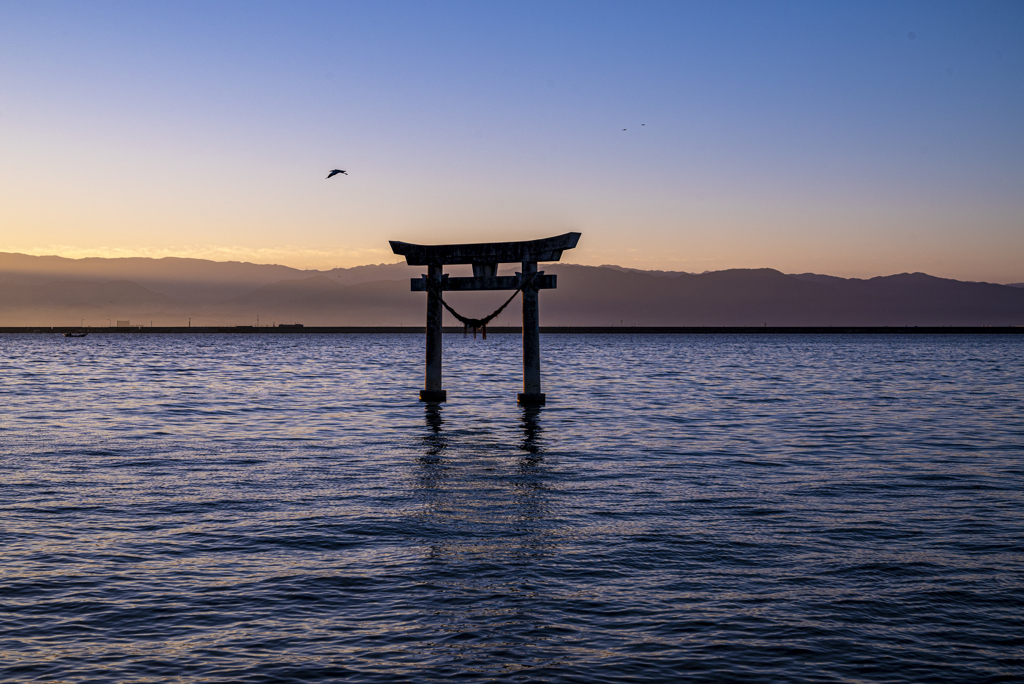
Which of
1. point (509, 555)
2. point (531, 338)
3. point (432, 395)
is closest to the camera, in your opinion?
point (509, 555)

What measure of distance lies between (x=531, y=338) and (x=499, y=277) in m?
1.93

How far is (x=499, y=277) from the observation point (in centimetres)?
2488

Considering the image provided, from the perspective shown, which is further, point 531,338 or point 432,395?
point 432,395

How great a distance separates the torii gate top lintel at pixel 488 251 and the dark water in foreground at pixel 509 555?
208 inches

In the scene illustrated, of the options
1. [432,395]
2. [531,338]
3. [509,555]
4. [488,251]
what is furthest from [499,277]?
[509,555]

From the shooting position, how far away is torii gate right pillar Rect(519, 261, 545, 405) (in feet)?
79.9

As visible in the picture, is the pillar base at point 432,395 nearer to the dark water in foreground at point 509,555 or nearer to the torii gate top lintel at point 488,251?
the torii gate top lintel at point 488,251

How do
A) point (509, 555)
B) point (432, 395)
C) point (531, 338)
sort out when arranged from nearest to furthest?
1. point (509, 555)
2. point (531, 338)
3. point (432, 395)

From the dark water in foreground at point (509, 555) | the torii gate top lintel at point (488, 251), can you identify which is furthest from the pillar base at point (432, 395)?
the dark water in foreground at point (509, 555)

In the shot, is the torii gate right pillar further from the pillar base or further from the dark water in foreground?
the dark water in foreground

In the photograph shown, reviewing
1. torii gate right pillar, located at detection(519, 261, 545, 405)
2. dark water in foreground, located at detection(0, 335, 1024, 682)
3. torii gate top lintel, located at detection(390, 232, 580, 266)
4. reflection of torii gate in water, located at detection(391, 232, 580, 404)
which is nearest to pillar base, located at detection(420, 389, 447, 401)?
reflection of torii gate in water, located at detection(391, 232, 580, 404)

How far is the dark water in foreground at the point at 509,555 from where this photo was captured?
6633mm

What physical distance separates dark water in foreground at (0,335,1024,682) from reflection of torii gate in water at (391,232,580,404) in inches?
164

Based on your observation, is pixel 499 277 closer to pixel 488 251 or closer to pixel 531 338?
pixel 488 251
